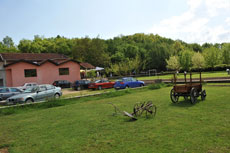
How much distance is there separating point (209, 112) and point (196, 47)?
297ft

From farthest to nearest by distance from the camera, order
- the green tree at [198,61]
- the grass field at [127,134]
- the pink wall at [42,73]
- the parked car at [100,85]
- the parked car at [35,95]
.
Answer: the green tree at [198,61], the pink wall at [42,73], the parked car at [100,85], the parked car at [35,95], the grass field at [127,134]

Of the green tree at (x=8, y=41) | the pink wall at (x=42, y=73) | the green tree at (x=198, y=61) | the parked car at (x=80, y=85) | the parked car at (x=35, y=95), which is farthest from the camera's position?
the green tree at (x=8, y=41)

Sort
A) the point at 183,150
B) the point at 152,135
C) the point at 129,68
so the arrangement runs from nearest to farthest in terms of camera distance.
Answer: the point at 183,150, the point at 152,135, the point at 129,68

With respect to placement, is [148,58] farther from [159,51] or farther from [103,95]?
[103,95]

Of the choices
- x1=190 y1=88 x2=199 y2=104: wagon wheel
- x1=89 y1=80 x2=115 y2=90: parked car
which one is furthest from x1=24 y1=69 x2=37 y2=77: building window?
x1=190 y1=88 x2=199 y2=104: wagon wheel

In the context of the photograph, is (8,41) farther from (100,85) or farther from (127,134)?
(127,134)

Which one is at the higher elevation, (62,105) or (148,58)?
(148,58)

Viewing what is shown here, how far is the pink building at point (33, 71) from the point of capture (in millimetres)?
29094

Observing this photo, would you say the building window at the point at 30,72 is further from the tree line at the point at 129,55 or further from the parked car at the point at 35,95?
the tree line at the point at 129,55

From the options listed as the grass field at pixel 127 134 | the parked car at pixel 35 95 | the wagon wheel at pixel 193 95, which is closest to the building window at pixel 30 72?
the parked car at pixel 35 95

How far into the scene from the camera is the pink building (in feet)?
95.5

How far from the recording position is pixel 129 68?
173 feet

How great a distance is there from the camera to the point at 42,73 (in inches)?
1235

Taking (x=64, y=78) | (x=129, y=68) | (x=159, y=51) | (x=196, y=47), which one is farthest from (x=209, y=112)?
(x=196, y=47)
